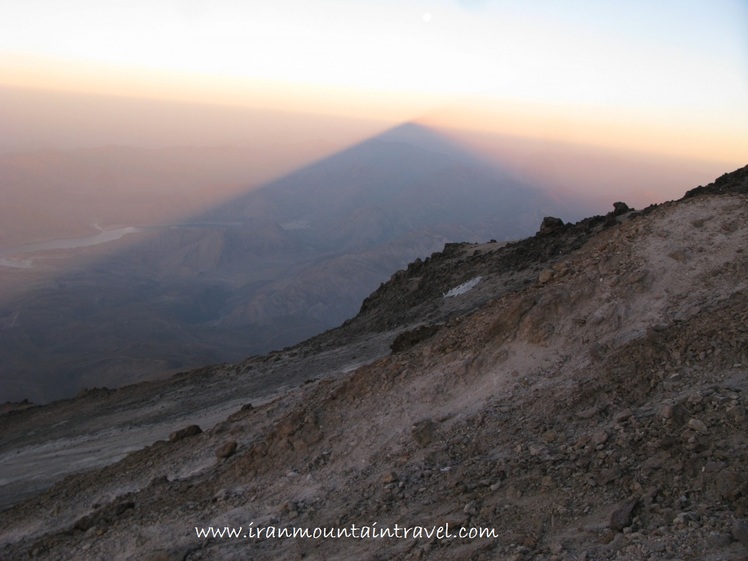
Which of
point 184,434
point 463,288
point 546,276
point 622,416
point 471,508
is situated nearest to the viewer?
point 471,508

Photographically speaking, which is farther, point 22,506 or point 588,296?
point 22,506

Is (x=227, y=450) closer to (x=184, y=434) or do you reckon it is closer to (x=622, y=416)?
(x=184, y=434)

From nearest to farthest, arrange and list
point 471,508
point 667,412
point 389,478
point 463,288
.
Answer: point 471,508
point 667,412
point 389,478
point 463,288

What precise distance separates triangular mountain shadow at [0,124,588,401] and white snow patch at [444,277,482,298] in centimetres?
2644

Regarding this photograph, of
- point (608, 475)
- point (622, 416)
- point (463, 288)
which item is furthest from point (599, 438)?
point (463, 288)

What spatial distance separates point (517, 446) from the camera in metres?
6.74

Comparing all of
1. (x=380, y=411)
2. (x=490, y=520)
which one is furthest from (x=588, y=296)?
(x=490, y=520)

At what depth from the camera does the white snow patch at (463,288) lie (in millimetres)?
18766

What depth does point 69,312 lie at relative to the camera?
255 ft

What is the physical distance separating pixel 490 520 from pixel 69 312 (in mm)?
80244

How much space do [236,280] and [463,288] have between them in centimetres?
9366

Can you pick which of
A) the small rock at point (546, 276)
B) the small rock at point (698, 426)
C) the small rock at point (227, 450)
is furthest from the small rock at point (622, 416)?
the small rock at point (227, 450)

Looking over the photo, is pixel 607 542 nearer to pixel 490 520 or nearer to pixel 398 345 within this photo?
pixel 490 520

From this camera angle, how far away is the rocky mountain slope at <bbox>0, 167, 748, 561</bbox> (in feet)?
17.4
